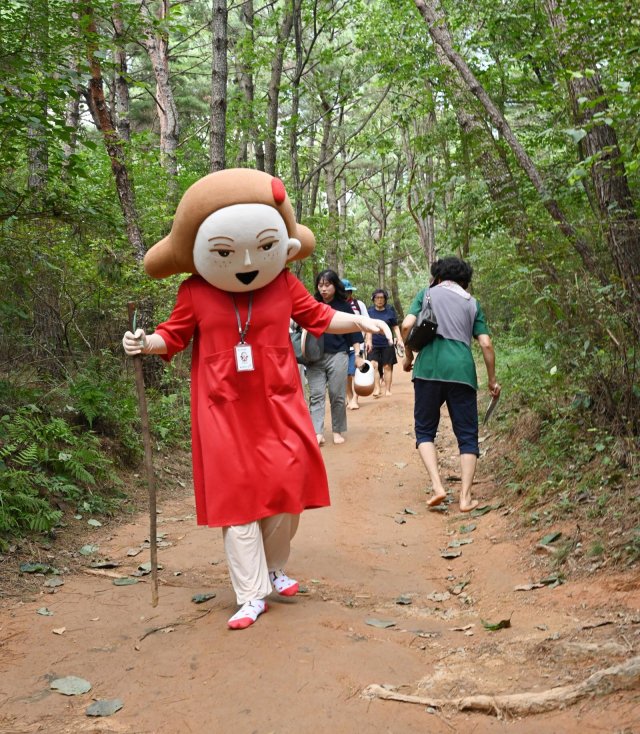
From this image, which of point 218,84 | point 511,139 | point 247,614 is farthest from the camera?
point 218,84

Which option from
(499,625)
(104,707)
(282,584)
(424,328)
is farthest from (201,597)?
(424,328)

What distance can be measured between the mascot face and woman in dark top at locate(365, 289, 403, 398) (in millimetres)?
7431

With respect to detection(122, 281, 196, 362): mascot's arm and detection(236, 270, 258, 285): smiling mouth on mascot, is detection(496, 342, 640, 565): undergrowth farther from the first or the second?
detection(122, 281, 196, 362): mascot's arm

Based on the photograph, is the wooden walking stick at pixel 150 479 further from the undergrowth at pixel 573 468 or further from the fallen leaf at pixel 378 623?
the undergrowth at pixel 573 468

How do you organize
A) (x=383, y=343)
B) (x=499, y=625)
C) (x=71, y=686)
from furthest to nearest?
(x=383, y=343) → (x=499, y=625) → (x=71, y=686)

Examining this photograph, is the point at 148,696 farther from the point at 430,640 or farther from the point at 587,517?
the point at 587,517

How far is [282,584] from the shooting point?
15.4 feet

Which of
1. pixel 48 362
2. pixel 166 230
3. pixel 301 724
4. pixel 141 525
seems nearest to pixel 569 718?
pixel 301 724

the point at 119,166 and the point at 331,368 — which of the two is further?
the point at 331,368

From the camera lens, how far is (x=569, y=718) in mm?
2744

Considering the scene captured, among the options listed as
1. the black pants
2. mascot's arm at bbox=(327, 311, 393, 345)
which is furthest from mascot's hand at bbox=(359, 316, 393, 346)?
the black pants

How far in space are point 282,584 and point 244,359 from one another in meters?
1.54

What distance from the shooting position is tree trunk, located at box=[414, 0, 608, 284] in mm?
6641

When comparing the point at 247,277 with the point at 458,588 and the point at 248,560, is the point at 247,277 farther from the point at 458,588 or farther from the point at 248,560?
the point at 458,588
